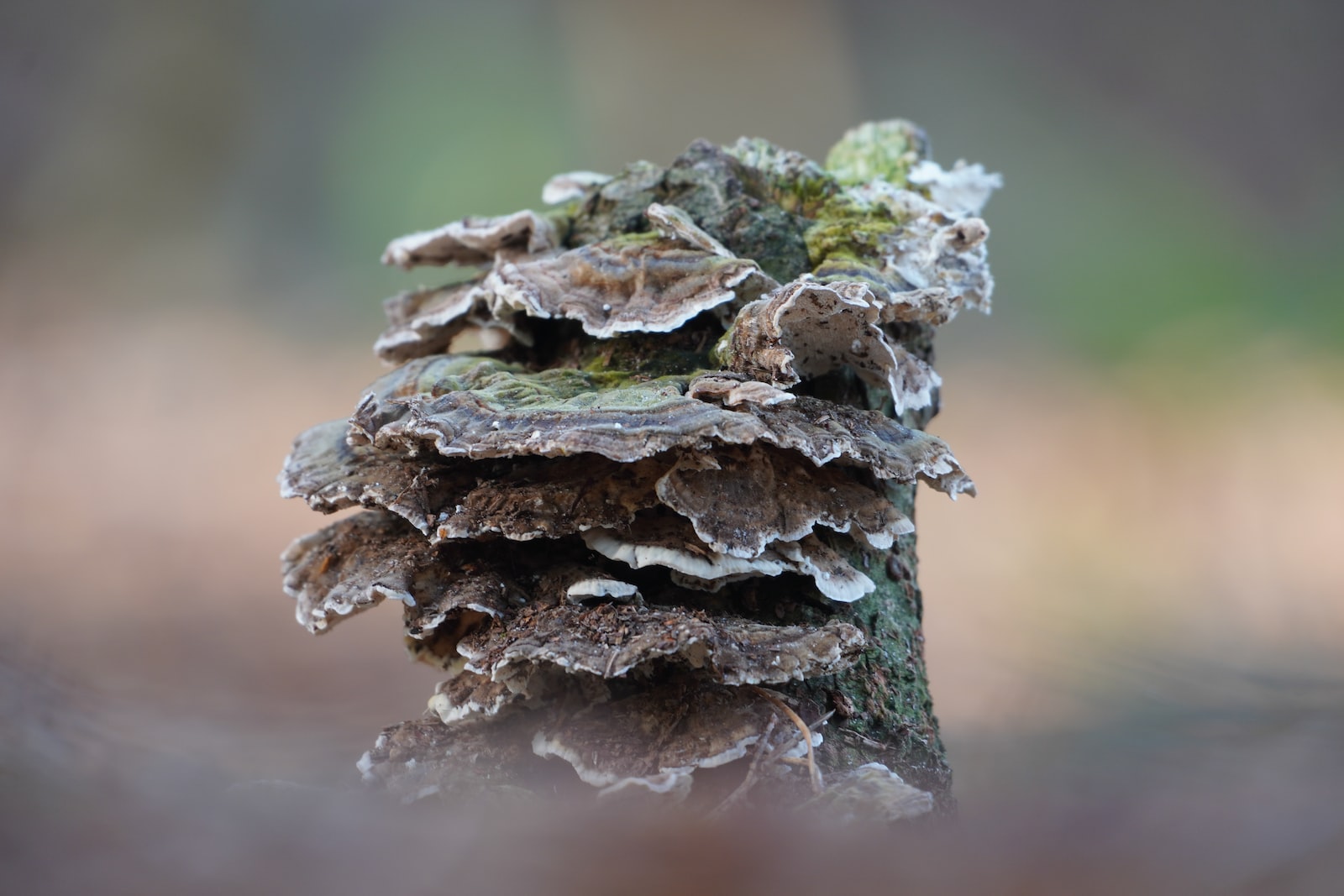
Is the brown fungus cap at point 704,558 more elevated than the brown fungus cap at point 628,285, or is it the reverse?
the brown fungus cap at point 628,285

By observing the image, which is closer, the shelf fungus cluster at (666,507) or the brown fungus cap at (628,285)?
the shelf fungus cluster at (666,507)

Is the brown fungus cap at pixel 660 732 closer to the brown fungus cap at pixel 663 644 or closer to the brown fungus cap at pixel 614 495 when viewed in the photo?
the brown fungus cap at pixel 663 644

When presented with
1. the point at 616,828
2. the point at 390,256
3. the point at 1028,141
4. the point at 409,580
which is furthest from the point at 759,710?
the point at 1028,141

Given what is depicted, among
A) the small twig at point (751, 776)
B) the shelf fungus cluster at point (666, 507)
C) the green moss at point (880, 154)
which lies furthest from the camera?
the green moss at point (880, 154)

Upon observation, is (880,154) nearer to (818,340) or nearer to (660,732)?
(818,340)

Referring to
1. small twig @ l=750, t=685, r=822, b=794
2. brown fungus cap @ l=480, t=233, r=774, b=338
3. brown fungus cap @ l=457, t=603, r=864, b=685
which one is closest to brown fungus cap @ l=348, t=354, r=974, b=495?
brown fungus cap @ l=480, t=233, r=774, b=338

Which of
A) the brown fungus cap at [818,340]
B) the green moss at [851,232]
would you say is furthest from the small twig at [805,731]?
the green moss at [851,232]

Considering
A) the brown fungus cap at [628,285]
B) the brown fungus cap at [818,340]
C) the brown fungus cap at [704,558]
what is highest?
the brown fungus cap at [628,285]
